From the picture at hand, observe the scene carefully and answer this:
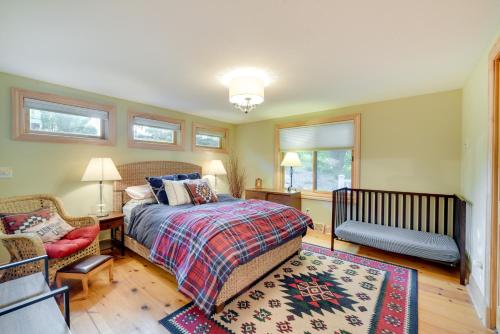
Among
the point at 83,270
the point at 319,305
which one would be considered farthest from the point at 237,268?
the point at 83,270

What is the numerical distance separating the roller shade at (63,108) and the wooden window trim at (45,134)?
0.04 meters

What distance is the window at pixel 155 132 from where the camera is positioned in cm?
358

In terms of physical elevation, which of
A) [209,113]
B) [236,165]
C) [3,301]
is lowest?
[3,301]

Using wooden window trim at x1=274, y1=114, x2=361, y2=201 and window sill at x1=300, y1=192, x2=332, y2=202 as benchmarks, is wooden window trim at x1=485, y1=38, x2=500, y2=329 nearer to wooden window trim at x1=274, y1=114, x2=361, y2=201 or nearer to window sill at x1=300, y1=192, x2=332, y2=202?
wooden window trim at x1=274, y1=114, x2=361, y2=201

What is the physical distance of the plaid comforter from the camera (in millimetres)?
1743

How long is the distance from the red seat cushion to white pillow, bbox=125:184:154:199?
789 mm

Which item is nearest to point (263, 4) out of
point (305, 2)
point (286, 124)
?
point (305, 2)

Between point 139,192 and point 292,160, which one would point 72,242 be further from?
point 292,160

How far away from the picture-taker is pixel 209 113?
4.30 metres

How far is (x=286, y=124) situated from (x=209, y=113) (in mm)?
1552

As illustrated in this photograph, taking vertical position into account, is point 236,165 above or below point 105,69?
below

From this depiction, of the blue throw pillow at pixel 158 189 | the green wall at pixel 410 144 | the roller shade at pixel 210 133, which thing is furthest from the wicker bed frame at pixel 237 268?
the green wall at pixel 410 144

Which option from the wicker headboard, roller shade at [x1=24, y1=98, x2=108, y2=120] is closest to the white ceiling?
roller shade at [x1=24, y1=98, x2=108, y2=120]

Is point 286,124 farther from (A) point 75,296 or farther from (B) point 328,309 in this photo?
(A) point 75,296
